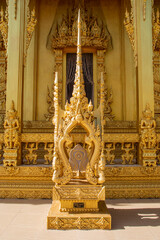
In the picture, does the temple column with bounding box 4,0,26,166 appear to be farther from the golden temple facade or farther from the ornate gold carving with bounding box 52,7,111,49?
the ornate gold carving with bounding box 52,7,111,49

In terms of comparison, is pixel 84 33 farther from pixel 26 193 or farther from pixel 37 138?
pixel 26 193

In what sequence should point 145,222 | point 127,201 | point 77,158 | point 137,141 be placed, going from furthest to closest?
point 137,141 → point 127,201 → point 77,158 → point 145,222

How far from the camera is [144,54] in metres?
4.98

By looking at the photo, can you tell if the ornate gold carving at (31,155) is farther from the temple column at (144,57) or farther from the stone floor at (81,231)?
the temple column at (144,57)

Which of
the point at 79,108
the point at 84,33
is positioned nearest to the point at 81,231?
the point at 79,108

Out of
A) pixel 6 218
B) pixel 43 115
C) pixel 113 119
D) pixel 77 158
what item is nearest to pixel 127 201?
pixel 77 158

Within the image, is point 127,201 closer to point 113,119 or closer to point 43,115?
point 113,119

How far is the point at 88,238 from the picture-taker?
2520mm

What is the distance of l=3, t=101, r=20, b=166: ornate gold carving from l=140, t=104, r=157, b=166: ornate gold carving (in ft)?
8.54

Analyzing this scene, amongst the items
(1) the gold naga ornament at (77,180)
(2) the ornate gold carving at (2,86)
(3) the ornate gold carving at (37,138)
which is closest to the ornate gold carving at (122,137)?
(3) the ornate gold carving at (37,138)

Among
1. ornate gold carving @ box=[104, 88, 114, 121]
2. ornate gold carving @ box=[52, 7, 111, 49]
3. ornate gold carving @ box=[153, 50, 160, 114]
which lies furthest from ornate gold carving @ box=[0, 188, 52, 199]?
ornate gold carving @ box=[52, 7, 111, 49]

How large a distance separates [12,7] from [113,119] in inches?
174

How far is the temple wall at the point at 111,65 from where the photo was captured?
7.57 meters

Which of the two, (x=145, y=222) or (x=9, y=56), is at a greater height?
(x=9, y=56)
